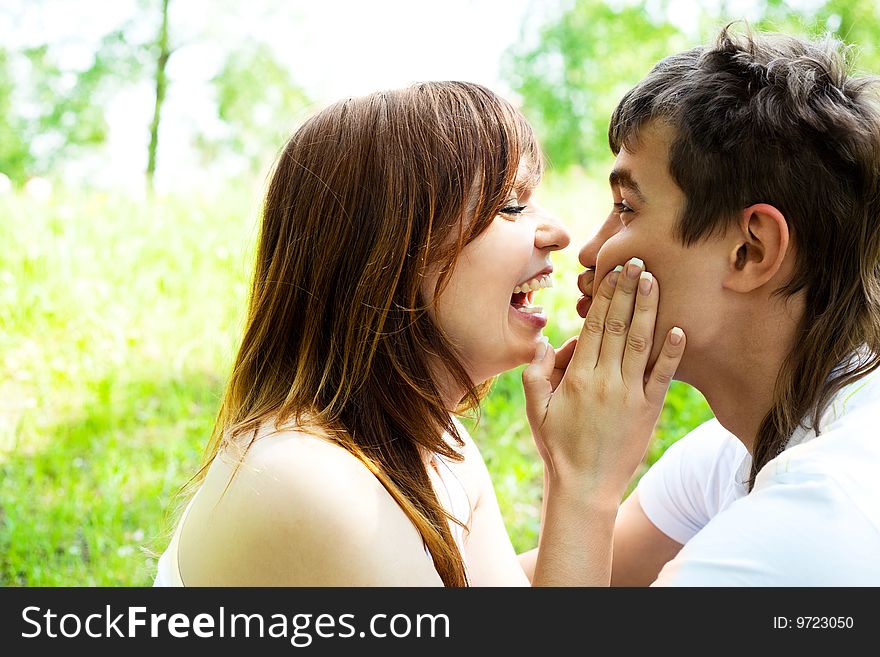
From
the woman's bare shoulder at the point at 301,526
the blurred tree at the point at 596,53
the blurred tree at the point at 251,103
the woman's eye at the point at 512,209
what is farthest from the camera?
the blurred tree at the point at 596,53

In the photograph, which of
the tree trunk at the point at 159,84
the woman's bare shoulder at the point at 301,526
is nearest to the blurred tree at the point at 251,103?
the tree trunk at the point at 159,84

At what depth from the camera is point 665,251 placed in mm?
2449

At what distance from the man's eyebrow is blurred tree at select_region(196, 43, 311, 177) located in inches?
573

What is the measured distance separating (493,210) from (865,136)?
3.27ft

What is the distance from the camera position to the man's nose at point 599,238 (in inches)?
102

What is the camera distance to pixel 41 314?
5.46 metres

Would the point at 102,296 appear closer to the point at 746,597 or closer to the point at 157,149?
the point at 746,597

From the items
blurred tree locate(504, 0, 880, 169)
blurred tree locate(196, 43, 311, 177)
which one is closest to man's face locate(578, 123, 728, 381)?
blurred tree locate(196, 43, 311, 177)

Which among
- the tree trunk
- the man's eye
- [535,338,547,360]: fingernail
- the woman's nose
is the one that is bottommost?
[535,338,547,360]: fingernail

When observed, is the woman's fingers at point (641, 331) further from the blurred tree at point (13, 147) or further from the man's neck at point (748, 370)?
the blurred tree at point (13, 147)

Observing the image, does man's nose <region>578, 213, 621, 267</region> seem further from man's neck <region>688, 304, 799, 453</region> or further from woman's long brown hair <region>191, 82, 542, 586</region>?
man's neck <region>688, 304, 799, 453</region>

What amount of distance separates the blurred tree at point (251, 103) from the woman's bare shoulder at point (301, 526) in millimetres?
14873

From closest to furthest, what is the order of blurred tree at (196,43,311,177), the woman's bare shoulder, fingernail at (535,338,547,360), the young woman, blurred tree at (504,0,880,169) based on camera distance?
the woman's bare shoulder, the young woman, fingernail at (535,338,547,360), blurred tree at (196,43,311,177), blurred tree at (504,0,880,169)

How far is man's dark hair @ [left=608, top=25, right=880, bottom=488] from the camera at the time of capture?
233cm
